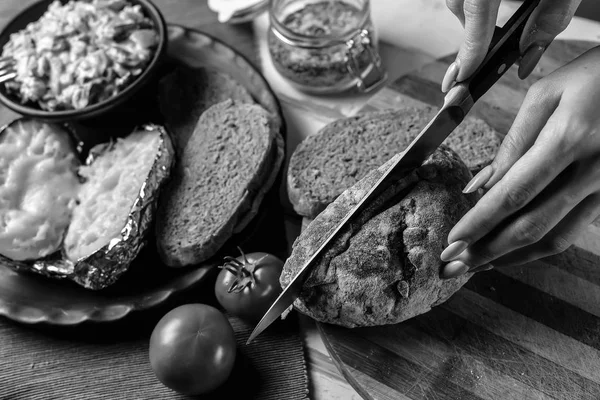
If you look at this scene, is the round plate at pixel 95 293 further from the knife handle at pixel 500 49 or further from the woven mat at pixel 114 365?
the knife handle at pixel 500 49

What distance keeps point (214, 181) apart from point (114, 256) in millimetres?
654

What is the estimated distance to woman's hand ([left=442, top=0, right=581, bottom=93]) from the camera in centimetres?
248

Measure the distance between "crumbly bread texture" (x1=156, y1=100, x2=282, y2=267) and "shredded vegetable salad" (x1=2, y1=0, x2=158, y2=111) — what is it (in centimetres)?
60

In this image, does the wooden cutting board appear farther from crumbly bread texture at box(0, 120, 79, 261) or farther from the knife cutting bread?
crumbly bread texture at box(0, 120, 79, 261)

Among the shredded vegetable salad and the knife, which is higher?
the knife

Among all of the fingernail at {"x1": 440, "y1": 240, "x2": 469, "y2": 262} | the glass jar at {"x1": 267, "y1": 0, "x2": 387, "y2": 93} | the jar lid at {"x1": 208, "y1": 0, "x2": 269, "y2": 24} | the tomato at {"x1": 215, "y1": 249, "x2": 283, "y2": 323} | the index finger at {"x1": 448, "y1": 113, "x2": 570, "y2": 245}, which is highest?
the index finger at {"x1": 448, "y1": 113, "x2": 570, "y2": 245}

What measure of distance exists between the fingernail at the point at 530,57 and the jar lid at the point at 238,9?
2001mm

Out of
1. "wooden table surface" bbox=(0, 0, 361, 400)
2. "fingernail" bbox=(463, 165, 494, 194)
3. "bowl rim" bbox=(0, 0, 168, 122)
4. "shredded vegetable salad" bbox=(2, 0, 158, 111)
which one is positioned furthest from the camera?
"shredded vegetable salad" bbox=(2, 0, 158, 111)

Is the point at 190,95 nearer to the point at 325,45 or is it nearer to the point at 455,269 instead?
the point at 325,45

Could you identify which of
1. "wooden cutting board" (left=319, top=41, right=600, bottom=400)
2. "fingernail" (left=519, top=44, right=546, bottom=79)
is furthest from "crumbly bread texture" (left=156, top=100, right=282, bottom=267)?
"fingernail" (left=519, top=44, right=546, bottom=79)

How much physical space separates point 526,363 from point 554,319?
0.25 metres

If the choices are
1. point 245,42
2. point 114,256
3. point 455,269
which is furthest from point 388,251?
point 245,42

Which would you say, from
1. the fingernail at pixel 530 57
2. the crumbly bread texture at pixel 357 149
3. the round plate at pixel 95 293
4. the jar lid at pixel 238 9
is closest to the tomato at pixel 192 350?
the round plate at pixel 95 293

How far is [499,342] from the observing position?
287cm
